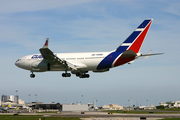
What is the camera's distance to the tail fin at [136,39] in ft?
164

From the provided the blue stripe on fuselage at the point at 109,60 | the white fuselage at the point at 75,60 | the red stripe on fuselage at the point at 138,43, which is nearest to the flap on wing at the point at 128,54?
the blue stripe on fuselage at the point at 109,60

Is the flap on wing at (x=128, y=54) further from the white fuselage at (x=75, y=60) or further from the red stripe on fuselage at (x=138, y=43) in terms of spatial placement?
the white fuselage at (x=75, y=60)

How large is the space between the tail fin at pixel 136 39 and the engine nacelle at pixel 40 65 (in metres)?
16.0

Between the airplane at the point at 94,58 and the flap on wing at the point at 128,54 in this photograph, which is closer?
the flap on wing at the point at 128,54

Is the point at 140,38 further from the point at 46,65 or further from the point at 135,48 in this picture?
the point at 46,65

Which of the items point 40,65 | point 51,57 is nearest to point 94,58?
point 51,57

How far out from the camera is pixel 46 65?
52344 millimetres

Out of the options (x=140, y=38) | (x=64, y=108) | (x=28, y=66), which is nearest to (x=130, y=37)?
(x=140, y=38)

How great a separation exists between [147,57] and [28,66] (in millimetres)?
27476

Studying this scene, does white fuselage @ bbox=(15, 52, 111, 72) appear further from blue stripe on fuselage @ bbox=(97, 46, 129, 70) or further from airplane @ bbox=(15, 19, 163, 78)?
blue stripe on fuselage @ bbox=(97, 46, 129, 70)

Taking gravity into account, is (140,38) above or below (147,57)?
above

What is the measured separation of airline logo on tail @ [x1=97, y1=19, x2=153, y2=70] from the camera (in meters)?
48.5

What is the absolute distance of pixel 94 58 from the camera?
164ft

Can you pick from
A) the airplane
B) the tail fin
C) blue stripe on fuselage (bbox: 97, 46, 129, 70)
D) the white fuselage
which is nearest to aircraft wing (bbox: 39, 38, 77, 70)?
the airplane
